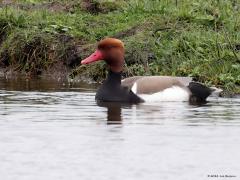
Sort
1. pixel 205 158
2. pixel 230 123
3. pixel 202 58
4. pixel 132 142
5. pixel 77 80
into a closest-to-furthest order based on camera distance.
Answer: pixel 205 158 → pixel 132 142 → pixel 230 123 → pixel 202 58 → pixel 77 80

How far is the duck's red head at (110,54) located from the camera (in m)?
15.8

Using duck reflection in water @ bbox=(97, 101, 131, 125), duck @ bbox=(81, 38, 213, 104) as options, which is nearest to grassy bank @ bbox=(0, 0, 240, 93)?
duck @ bbox=(81, 38, 213, 104)

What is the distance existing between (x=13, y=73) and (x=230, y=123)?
6643 millimetres

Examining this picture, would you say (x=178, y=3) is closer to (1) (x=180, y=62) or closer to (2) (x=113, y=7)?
(2) (x=113, y=7)

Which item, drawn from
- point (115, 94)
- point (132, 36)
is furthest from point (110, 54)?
point (132, 36)

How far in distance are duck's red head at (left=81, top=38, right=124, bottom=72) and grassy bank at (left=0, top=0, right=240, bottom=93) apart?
1049 mm

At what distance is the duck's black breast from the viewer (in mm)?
14969

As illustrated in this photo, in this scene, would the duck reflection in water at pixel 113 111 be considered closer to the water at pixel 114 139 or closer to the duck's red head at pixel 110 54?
the water at pixel 114 139

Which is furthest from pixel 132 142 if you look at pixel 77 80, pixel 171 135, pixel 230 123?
pixel 77 80

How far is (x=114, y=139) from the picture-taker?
37.8 feet

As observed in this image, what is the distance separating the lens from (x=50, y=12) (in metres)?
19.9

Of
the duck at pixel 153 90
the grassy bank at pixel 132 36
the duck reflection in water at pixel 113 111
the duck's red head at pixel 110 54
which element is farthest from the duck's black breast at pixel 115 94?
the grassy bank at pixel 132 36

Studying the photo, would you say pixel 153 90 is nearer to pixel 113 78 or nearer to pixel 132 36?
pixel 113 78

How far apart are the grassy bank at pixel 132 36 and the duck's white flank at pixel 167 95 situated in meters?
0.88
